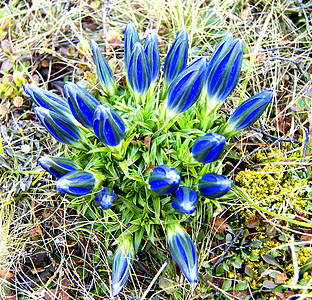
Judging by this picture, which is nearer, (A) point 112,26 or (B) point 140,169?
(B) point 140,169

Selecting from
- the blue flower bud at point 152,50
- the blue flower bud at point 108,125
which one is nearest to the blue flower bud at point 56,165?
the blue flower bud at point 108,125

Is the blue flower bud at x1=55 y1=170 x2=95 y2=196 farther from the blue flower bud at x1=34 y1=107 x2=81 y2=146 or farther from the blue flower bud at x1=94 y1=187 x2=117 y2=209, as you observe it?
the blue flower bud at x1=34 y1=107 x2=81 y2=146

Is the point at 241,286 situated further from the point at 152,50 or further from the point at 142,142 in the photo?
the point at 152,50

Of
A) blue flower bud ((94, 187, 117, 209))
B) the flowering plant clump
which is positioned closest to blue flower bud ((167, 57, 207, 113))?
the flowering plant clump

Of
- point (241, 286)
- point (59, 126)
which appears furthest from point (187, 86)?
point (241, 286)

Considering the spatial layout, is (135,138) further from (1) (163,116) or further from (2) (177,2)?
(2) (177,2)

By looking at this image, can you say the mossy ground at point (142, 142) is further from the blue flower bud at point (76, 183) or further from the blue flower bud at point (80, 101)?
the blue flower bud at point (80, 101)

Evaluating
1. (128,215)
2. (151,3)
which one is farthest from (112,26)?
(128,215)
